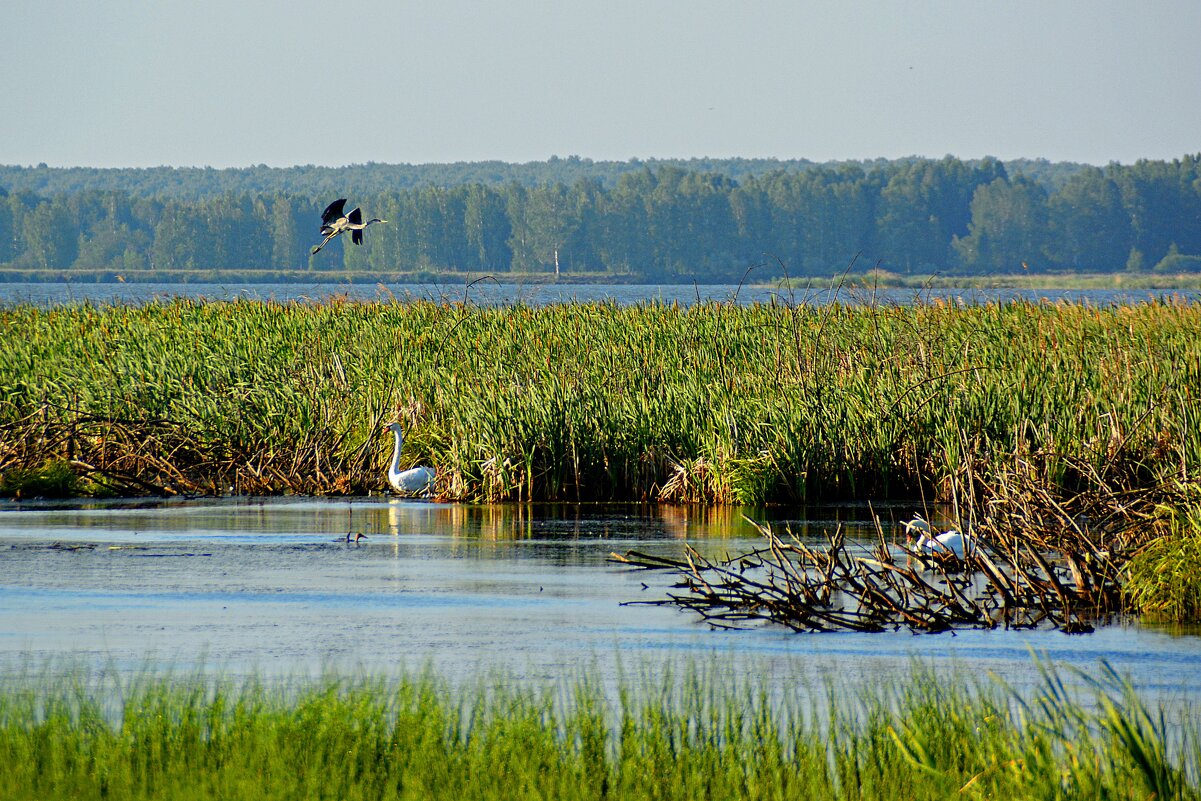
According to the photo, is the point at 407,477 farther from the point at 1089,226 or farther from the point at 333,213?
the point at 1089,226

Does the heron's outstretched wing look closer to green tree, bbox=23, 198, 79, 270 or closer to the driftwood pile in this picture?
the driftwood pile

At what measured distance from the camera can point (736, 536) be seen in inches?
479

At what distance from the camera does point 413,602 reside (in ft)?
31.3

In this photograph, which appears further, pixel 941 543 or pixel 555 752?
pixel 941 543

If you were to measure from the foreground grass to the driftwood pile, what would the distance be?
7.58 feet

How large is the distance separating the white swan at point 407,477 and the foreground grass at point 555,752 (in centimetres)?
795

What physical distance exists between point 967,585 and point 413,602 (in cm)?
332

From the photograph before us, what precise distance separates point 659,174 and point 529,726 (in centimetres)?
11415

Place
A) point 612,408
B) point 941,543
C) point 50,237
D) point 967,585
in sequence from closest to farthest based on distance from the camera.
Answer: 1. point 967,585
2. point 941,543
3. point 612,408
4. point 50,237

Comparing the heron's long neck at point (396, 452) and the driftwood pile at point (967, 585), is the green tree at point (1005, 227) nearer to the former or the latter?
the heron's long neck at point (396, 452)

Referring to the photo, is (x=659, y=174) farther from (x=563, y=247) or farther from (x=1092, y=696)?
(x=1092, y=696)

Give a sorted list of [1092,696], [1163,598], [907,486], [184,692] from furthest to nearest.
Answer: [907,486] → [1163,598] → [1092,696] → [184,692]

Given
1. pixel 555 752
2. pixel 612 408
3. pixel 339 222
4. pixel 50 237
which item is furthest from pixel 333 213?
pixel 50 237

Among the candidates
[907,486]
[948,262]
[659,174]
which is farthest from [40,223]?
[907,486]
